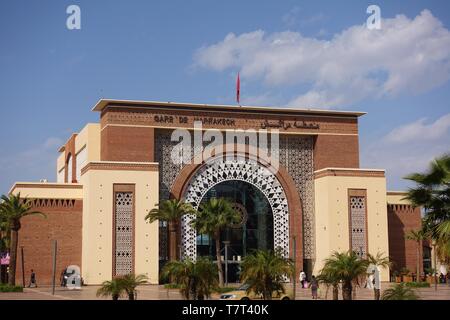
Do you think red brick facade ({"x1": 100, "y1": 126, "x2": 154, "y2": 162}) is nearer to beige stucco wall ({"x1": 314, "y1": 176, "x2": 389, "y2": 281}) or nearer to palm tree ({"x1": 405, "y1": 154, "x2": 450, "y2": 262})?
beige stucco wall ({"x1": 314, "y1": 176, "x2": 389, "y2": 281})

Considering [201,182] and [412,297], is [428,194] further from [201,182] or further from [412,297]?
[201,182]

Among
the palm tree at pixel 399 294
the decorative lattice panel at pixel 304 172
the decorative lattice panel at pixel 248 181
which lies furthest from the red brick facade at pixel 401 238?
the palm tree at pixel 399 294

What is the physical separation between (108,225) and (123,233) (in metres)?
1.15

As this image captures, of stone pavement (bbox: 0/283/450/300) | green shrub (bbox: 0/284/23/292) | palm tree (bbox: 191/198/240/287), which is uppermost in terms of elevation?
palm tree (bbox: 191/198/240/287)

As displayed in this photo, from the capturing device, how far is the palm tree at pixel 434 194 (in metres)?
21.1

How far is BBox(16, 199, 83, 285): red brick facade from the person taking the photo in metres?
48.8

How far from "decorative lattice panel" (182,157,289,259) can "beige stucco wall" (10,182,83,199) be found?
296 inches

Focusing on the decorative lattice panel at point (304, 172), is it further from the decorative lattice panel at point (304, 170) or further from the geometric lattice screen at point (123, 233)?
the geometric lattice screen at point (123, 233)

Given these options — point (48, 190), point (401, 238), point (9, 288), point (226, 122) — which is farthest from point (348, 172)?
point (9, 288)

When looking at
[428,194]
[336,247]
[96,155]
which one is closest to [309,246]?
[336,247]

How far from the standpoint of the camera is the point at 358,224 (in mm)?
52906

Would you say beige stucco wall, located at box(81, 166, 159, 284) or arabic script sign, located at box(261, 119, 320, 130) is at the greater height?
arabic script sign, located at box(261, 119, 320, 130)

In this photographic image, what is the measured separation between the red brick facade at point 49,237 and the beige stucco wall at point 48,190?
1.12 ft

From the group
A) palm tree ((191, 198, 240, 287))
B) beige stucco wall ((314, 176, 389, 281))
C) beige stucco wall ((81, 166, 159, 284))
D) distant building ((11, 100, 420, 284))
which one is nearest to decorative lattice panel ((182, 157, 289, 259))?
distant building ((11, 100, 420, 284))
